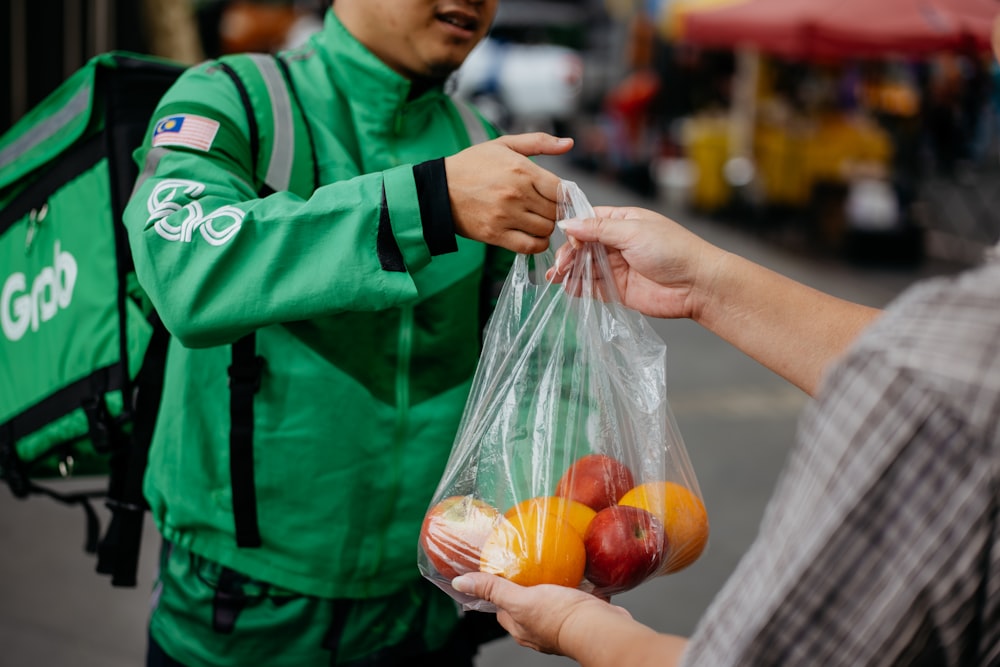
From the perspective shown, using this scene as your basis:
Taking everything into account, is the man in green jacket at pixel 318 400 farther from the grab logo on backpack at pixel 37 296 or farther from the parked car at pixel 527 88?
the parked car at pixel 527 88

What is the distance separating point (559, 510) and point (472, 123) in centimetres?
85

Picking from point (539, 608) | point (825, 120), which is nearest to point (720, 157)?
point (825, 120)

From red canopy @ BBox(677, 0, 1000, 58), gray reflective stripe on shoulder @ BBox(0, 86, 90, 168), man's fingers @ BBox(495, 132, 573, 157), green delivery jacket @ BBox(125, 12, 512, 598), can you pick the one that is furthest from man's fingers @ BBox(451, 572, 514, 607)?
red canopy @ BBox(677, 0, 1000, 58)

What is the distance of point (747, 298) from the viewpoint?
1537 millimetres

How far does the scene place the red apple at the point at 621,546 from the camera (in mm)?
1374

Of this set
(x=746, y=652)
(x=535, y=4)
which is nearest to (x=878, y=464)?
(x=746, y=652)

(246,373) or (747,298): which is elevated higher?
(747,298)

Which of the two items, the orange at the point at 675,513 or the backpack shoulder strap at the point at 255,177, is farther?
the backpack shoulder strap at the point at 255,177

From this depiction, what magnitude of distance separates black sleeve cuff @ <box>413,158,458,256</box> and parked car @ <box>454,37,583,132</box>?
19.2m

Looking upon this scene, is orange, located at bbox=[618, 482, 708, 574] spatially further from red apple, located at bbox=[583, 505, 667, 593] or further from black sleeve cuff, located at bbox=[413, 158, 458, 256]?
black sleeve cuff, located at bbox=[413, 158, 458, 256]

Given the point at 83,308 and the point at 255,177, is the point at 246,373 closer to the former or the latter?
the point at 255,177

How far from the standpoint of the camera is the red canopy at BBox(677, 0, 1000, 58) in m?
8.14

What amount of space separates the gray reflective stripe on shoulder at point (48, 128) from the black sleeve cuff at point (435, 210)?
33.7 inches

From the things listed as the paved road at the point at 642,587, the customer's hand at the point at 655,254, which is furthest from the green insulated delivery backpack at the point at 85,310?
the paved road at the point at 642,587
